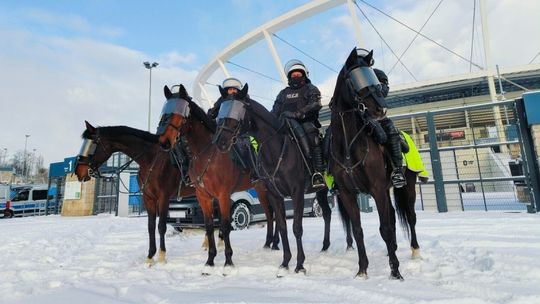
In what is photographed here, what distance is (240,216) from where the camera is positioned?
9.15 m

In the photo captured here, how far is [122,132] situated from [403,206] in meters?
5.34

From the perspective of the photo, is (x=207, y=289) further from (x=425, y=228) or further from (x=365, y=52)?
(x=425, y=228)

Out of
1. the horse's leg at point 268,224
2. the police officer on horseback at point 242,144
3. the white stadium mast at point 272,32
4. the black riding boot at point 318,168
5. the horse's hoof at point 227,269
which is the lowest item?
the horse's hoof at point 227,269

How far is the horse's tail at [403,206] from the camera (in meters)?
4.79

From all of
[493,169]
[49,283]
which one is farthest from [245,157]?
[493,169]

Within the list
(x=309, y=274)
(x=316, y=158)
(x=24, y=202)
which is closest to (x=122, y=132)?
(x=316, y=158)

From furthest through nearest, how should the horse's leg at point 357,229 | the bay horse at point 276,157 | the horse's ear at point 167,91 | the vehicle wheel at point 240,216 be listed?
1. the vehicle wheel at point 240,216
2. the horse's ear at point 167,91
3. the bay horse at point 276,157
4. the horse's leg at point 357,229

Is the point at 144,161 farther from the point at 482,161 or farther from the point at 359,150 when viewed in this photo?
the point at 482,161

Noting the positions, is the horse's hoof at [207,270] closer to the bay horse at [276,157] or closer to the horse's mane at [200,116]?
the bay horse at [276,157]

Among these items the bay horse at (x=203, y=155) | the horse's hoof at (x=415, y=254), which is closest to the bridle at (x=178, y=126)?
the bay horse at (x=203, y=155)

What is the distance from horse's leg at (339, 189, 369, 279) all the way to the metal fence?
7039 mm

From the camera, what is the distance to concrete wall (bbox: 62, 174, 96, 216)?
18.4 metres

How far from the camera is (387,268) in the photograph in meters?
4.00

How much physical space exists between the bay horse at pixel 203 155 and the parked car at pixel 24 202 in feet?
78.3
